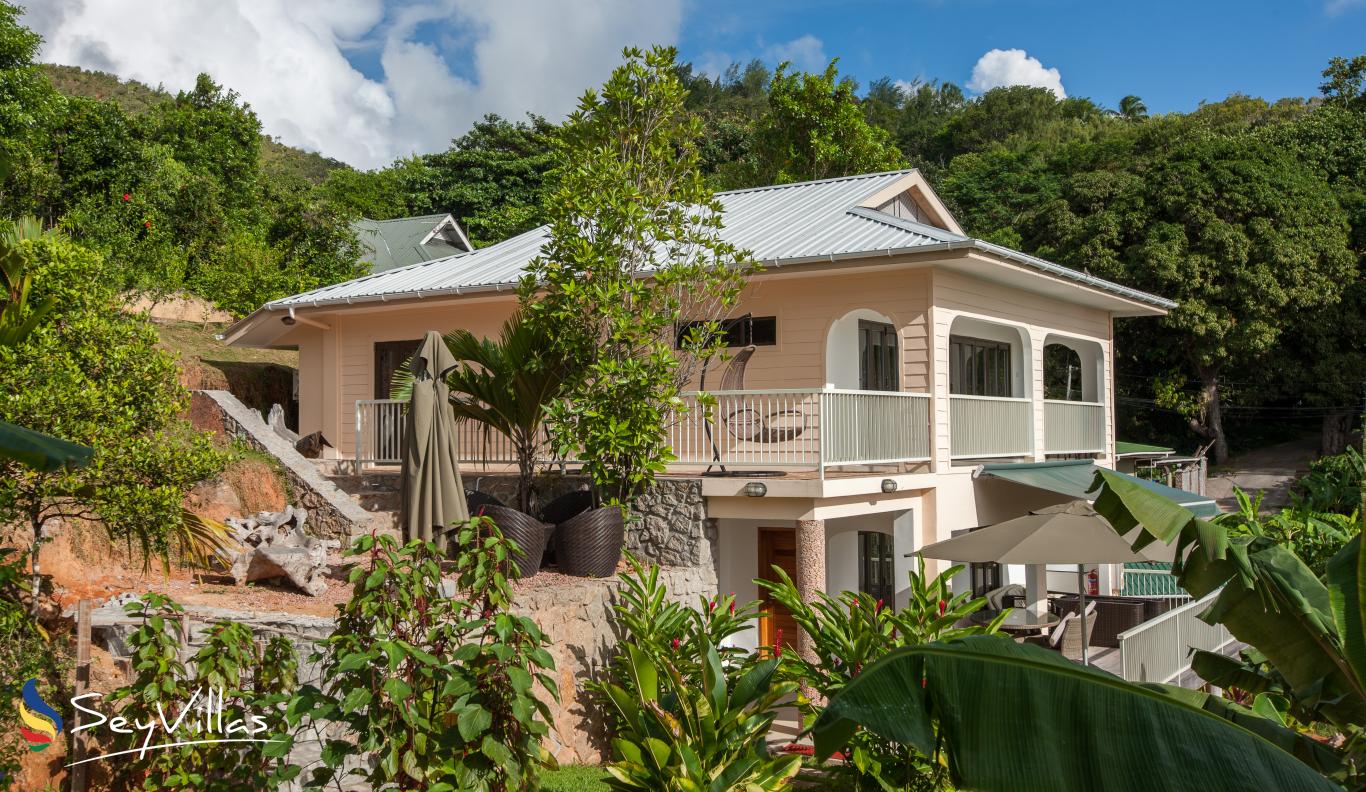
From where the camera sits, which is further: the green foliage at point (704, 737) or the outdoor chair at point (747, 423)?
the outdoor chair at point (747, 423)

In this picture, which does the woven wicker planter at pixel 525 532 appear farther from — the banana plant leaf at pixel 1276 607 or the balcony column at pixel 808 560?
the banana plant leaf at pixel 1276 607

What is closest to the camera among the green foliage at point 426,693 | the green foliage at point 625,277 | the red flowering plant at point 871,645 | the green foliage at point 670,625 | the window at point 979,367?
the green foliage at point 426,693

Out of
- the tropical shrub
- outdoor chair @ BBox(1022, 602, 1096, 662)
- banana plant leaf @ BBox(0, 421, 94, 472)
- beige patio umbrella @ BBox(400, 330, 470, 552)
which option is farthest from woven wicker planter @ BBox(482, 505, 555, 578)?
banana plant leaf @ BBox(0, 421, 94, 472)

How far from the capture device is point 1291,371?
3353cm

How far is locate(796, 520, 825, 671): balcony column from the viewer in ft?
42.9

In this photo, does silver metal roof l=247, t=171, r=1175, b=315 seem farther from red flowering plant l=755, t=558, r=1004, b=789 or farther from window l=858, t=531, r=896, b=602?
red flowering plant l=755, t=558, r=1004, b=789

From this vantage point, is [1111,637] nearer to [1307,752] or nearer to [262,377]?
[1307,752]

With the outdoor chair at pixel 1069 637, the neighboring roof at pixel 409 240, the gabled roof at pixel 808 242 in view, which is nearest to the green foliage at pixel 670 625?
the outdoor chair at pixel 1069 637

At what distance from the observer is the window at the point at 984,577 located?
1766 centimetres

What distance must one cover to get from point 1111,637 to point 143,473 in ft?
41.8

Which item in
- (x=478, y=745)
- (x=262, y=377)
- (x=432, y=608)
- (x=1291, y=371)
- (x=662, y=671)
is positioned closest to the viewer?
(x=478, y=745)

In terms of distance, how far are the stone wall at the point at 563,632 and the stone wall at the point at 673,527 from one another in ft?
4.18

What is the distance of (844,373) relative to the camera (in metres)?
17.2

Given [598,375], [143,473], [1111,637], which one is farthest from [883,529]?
[143,473]
